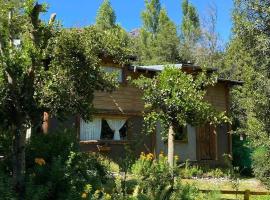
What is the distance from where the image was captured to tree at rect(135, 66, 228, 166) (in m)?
14.9

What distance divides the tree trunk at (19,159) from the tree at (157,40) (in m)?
34.5

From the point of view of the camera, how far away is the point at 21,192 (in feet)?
31.0

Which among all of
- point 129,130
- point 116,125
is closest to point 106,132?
point 116,125

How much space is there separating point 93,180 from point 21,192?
1.60 m

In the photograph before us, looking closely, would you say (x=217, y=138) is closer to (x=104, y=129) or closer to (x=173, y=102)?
(x=104, y=129)

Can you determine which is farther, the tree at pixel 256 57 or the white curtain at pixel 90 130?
the white curtain at pixel 90 130

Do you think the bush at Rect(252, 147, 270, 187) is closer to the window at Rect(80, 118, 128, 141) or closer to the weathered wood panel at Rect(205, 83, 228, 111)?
the window at Rect(80, 118, 128, 141)

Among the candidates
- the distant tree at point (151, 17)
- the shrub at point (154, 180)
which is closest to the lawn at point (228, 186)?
the shrub at point (154, 180)

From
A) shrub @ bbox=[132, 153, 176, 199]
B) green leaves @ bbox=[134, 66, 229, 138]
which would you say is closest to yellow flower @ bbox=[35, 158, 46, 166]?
shrub @ bbox=[132, 153, 176, 199]

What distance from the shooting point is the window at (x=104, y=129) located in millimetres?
22484

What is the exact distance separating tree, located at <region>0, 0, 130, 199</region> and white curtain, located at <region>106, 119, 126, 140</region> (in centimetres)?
1210

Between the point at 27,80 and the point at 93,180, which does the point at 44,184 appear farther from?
the point at 27,80

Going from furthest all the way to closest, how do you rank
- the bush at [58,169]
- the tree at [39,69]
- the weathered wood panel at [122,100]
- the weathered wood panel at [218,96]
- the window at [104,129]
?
the weathered wood panel at [218,96], the weathered wood panel at [122,100], the window at [104,129], the tree at [39,69], the bush at [58,169]

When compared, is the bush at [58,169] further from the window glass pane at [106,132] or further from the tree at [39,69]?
the window glass pane at [106,132]
